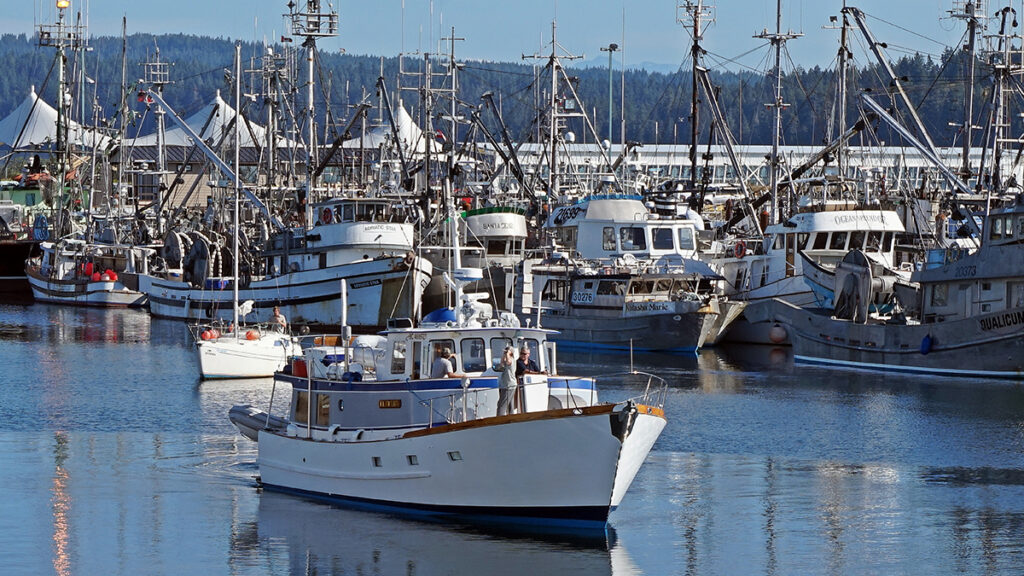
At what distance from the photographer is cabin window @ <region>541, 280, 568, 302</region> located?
2515 inches

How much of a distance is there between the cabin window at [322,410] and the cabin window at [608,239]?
1466 inches

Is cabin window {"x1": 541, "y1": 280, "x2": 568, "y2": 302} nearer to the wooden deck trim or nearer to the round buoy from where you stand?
the round buoy

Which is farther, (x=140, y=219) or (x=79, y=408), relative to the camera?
(x=140, y=219)

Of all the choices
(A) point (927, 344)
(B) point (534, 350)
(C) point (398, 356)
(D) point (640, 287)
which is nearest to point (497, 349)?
(B) point (534, 350)

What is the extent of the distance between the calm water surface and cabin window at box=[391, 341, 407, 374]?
9.16 ft

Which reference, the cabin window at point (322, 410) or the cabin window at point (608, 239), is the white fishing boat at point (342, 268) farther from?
the cabin window at point (322, 410)

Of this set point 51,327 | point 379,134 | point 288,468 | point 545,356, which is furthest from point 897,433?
point 379,134

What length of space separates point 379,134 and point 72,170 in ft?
122

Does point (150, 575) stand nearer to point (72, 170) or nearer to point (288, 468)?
point (288, 468)

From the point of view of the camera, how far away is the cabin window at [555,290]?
63.9 m

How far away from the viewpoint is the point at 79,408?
42938 mm

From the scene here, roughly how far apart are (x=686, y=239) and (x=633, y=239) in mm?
2241

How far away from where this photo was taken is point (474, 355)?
28.7 meters

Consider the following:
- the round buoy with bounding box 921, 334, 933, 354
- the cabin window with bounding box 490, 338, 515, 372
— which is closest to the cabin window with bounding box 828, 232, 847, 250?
the round buoy with bounding box 921, 334, 933, 354
